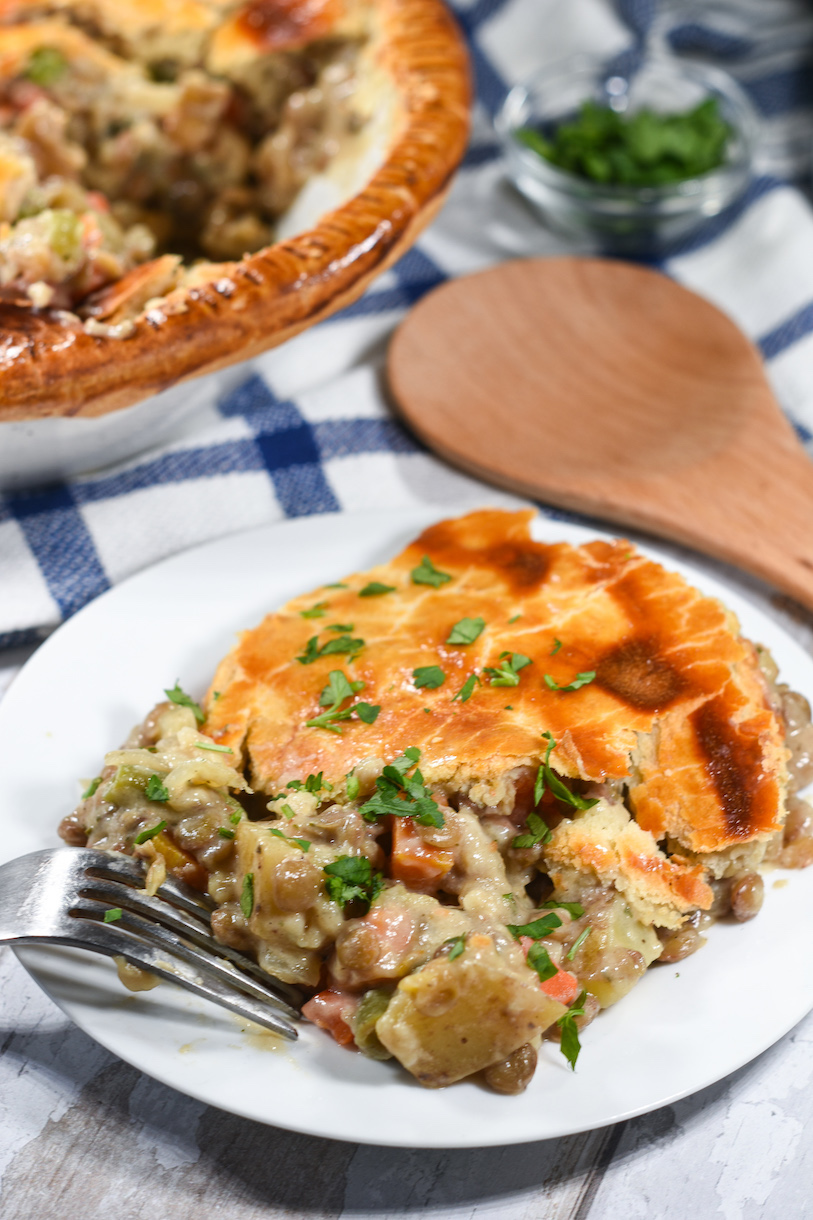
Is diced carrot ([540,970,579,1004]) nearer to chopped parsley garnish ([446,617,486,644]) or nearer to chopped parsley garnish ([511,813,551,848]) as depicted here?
chopped parsley garnish ([511,813,551,848])

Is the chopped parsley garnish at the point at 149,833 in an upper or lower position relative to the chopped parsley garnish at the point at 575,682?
lower

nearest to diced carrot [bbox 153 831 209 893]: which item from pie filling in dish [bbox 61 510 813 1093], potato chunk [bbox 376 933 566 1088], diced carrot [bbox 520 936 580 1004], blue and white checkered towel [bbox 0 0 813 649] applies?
pie filling in dish [bbox 61 510 813 1093]

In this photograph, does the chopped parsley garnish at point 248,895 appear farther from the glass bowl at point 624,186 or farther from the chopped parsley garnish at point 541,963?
the glass bowl at point 624,186

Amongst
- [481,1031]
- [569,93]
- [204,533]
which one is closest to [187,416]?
[204,533]

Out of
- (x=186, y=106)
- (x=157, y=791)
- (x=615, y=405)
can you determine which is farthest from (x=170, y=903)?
(x=186, y=106)

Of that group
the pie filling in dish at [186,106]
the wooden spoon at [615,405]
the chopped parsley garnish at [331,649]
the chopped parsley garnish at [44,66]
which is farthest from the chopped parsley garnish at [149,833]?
the chopped parsley garnish at [44,66]

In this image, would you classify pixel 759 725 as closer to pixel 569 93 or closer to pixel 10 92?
pixel 10 92

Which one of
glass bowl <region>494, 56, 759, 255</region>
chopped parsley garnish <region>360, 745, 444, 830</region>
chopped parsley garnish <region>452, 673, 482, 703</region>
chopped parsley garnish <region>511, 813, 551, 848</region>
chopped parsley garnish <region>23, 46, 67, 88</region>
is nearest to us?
chopped parsley garnish <region>360, 745, 444, 830</region>
